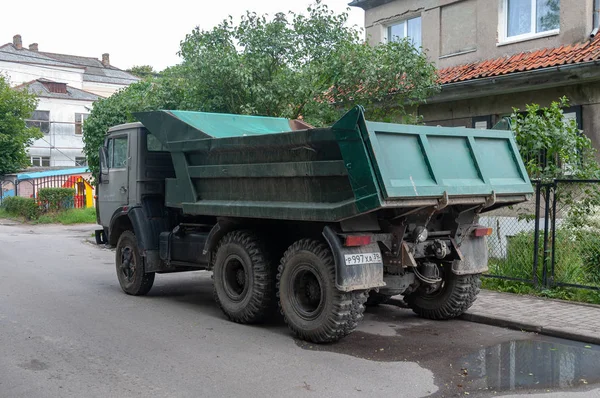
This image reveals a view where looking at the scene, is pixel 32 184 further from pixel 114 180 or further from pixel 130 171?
pixel 130 171

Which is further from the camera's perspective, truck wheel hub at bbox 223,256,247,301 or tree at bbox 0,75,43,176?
tree at bbox 0,75,43,176

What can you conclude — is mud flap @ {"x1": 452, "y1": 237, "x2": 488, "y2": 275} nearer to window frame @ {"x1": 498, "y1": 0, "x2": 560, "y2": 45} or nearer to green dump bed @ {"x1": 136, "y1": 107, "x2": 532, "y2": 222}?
green dump bed @ {"x1": 136, "y1": 107, "x2": 532, "y2": 222}

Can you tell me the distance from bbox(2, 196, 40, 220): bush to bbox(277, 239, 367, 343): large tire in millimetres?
22370

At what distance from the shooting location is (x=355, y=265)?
651 centimetres

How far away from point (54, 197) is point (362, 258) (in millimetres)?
23093

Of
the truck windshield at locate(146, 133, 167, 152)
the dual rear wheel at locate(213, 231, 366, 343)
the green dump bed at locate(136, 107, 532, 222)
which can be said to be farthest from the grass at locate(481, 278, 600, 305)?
the truck windshield at locate(146, 133, 167, 152)

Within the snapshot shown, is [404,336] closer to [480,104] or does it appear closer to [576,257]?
[576,257]

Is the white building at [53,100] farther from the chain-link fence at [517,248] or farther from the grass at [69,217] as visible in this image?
the chain-link fence at [517,248]

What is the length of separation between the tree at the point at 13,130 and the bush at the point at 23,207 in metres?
5.08

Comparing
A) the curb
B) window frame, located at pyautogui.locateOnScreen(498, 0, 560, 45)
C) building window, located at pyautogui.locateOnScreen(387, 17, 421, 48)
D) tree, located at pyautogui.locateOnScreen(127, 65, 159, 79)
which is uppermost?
tree, located at pyautogui.locateOnScreen(127, 65, 159, 79)

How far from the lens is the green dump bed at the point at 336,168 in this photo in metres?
6.18

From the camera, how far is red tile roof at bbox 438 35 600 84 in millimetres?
11875

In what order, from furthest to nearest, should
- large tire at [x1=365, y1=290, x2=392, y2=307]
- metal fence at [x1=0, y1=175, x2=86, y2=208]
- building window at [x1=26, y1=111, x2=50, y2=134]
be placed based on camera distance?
1. building window at [x1=26, y1=111, x2=50, y2=134]
2. metal fence at [x1=0, y1=175, x2=86, y2=208]
3. large tire at [x1=365, y1=290, x2=392, y2=307]

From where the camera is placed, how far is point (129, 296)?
384 inches
